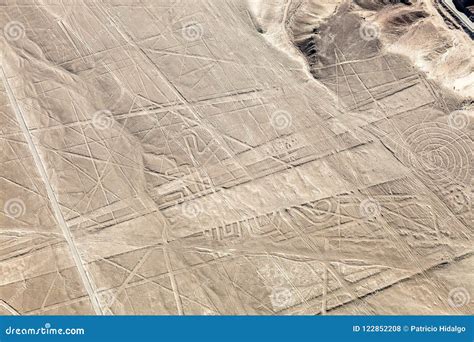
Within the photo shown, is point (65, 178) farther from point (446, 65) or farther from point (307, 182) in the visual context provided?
point (446, 65)

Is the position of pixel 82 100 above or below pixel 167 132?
above

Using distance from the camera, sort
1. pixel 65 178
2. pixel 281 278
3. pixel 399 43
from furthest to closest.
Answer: pixel 399 43 < pixel 65 178 < pixel 281 278

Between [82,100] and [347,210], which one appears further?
[82,100]

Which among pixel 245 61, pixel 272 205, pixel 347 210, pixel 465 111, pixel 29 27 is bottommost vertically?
pixel 347 210

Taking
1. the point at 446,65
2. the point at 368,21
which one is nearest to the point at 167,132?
the point at 368,21

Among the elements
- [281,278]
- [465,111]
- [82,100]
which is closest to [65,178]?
[82,100]

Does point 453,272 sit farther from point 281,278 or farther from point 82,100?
point 82,100

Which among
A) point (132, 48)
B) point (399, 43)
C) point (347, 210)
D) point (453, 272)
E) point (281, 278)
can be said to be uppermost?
point (132, 48)

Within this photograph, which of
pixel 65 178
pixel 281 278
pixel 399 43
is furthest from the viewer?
pixel 399 43

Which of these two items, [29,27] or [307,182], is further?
[29,27]
